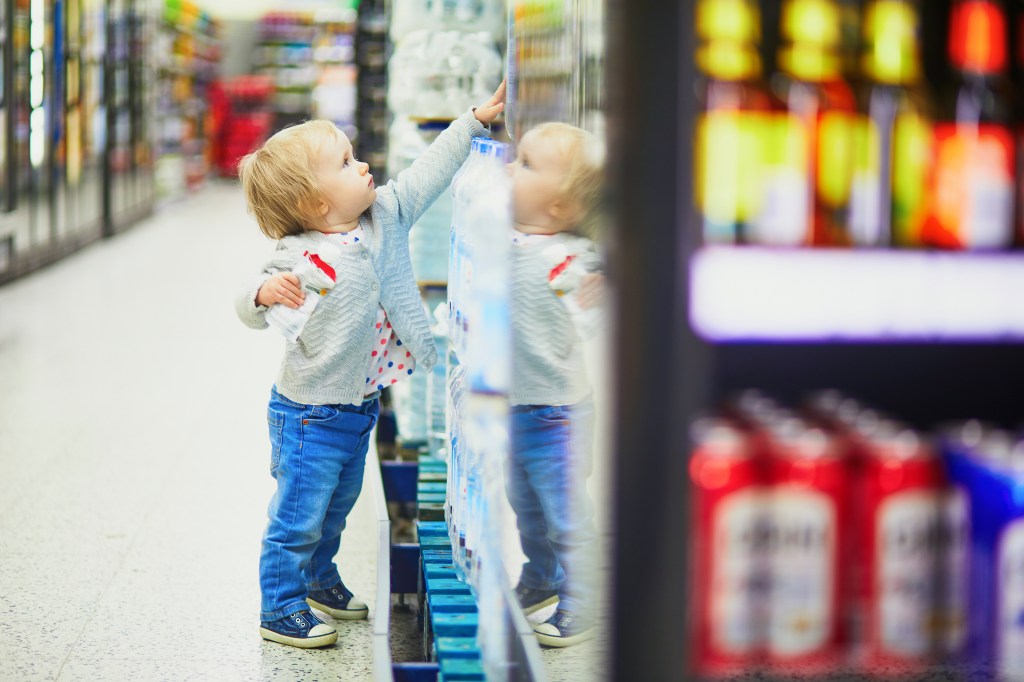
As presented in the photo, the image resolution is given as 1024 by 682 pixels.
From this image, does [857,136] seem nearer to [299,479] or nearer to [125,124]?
[299,479]

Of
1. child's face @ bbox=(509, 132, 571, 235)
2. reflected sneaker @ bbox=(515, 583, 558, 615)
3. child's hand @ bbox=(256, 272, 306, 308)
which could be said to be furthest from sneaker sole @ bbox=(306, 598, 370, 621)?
child's face @ bbox=(509, 132, 571, 235)

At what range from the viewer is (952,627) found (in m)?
1.34

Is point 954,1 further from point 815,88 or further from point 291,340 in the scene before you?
point 291,340

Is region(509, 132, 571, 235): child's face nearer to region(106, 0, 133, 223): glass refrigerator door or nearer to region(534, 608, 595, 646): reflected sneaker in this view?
region(534, 608, 595, 646): reflected sneaker

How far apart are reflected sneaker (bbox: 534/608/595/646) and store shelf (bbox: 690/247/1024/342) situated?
61 cm

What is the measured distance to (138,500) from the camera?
3830mm

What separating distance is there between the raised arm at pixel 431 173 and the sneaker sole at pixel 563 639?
1126 mm

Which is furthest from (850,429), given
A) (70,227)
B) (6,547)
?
(70,227)

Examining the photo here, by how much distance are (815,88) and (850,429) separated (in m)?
0.36

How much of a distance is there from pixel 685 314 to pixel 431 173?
1.60 metres

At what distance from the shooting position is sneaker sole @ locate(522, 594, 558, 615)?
187cm

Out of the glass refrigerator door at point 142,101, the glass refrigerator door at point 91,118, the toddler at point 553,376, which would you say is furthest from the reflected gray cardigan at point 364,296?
the glass refrigerator door at point 142,101

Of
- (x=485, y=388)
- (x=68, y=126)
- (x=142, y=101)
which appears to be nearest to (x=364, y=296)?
(x=485, y=388)

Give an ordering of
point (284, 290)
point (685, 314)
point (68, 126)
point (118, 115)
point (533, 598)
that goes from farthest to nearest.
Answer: point (118, 115) < point (68, 126) < point (284, 290) < point (533, 598) < point (685, 314)
